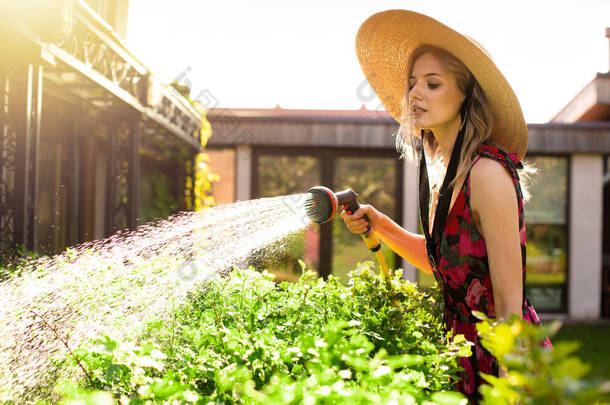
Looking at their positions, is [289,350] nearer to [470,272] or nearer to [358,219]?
[470,272]

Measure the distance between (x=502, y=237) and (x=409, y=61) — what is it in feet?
2.92

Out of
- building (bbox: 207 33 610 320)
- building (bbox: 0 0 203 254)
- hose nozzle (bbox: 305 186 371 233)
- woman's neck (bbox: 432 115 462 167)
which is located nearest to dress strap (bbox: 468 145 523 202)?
woman's neck (bbox: 432 115 462 167)

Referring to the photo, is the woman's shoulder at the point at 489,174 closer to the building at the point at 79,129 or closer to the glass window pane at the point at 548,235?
the building at the point at 79,129

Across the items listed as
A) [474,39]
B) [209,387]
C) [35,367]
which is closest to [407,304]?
[209,387]

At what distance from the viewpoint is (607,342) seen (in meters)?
7.46

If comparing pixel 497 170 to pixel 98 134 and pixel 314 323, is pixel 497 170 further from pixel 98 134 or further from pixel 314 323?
pixel 98 134

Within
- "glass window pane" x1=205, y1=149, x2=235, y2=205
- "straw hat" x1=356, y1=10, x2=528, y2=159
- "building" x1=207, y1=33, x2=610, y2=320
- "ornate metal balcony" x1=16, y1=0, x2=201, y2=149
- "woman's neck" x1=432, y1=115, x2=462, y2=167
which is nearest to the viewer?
"straw hat" x1=356, y1=10, x2=528, y2=159

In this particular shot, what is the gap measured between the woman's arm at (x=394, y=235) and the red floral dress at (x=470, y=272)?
1.30 ft

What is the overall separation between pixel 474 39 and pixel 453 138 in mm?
345

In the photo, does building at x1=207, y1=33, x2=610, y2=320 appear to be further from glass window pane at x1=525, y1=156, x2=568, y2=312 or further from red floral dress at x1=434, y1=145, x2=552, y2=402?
red floral dress at x1=434, y1=145, x2=552, y2=402

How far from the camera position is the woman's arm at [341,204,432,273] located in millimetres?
2013

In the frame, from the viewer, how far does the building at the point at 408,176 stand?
30.6 feet

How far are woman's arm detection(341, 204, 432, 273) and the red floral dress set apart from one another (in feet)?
1.30

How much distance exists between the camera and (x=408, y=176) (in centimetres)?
954
